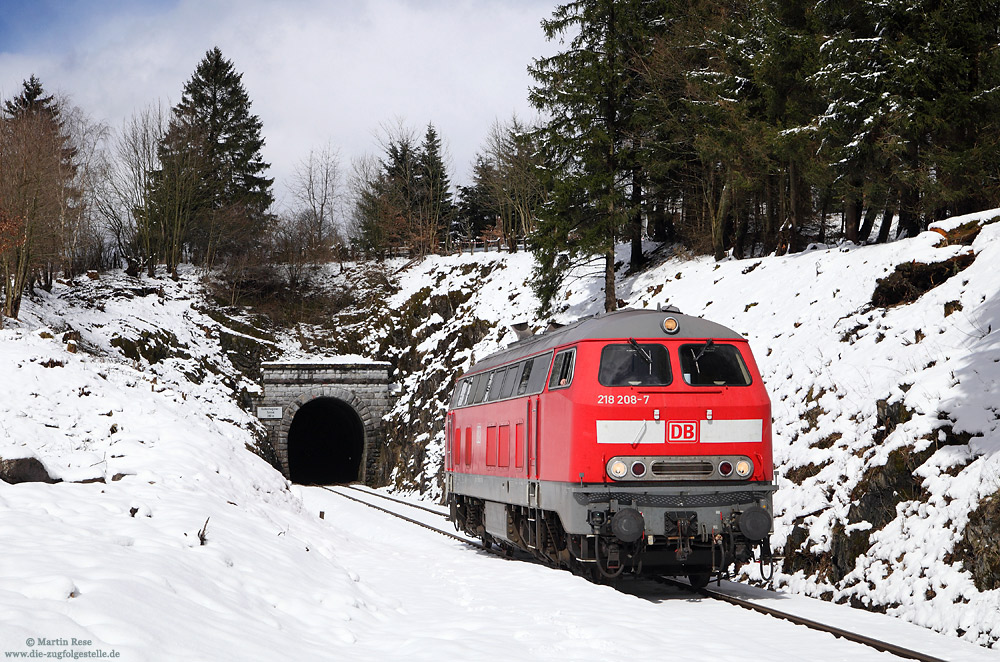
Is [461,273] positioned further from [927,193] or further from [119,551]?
[119,551]

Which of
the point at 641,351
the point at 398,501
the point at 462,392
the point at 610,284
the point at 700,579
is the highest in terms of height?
the point at 610,284

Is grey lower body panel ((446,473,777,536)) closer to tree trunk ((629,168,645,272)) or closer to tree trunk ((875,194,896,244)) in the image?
tree trunk ((875,194,896,244))

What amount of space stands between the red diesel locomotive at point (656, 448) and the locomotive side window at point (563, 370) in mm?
20

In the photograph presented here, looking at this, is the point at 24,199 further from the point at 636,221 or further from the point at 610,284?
the point at 636,221

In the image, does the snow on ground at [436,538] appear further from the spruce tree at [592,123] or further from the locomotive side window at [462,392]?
the spruce tree at [592,123]

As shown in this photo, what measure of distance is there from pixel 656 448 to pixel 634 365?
1.12 meters

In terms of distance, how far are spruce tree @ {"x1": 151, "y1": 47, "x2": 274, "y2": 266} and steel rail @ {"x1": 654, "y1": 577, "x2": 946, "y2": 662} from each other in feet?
139

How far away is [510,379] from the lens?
46.9 feet

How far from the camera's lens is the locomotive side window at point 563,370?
36.5 feet

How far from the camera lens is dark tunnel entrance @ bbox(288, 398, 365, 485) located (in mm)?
45438

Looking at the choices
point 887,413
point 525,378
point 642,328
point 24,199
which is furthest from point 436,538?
point 24,199

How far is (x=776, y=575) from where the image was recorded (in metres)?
12.4

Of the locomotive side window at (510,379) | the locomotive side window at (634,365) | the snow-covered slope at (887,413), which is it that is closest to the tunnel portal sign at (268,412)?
the snow-covered slope at (887,413)

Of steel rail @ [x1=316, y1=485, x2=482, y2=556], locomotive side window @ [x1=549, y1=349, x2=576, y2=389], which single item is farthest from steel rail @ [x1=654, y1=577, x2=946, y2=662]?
steel rail @ [x1=316, y1=485, x2=482, y2=556]
